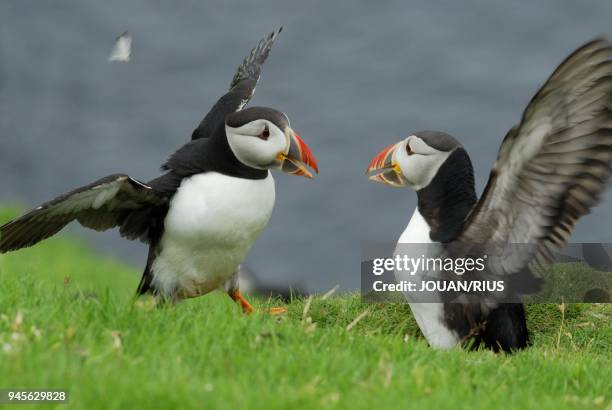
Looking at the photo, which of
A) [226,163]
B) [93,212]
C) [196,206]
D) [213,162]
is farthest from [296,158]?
[93,212]

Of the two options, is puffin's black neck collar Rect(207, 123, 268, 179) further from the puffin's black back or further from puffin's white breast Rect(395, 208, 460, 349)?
the puffin's black back

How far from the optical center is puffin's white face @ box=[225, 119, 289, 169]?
6.75 metres

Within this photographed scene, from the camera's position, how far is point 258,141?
Answer: 22.3 feet

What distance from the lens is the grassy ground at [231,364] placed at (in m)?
3.90

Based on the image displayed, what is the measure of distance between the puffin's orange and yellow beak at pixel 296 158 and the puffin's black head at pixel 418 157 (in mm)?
888

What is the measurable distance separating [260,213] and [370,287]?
250 cm

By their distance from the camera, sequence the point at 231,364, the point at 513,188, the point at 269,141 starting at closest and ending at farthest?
the point at 231,364, the point at 513,188, the point at 269,141

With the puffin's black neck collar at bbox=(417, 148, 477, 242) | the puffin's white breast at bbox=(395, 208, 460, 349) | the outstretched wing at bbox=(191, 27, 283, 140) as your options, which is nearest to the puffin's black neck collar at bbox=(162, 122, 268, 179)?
the outstretched wing at bbox=(191, 27, 283, 140)

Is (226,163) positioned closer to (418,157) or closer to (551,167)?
(418,157)

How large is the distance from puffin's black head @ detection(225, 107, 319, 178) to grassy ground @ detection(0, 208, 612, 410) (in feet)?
4.30

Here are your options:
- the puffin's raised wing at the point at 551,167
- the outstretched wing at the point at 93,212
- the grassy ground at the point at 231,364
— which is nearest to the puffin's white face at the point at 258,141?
the outstretched wing at the point at 93,212

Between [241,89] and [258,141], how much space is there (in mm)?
2556

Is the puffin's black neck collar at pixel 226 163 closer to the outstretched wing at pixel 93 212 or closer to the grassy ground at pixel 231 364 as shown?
the outstretched wing at pixel 93 212

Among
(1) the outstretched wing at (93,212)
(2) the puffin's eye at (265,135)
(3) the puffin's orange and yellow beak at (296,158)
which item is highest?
(2) the puffin's eye at (265,135)
